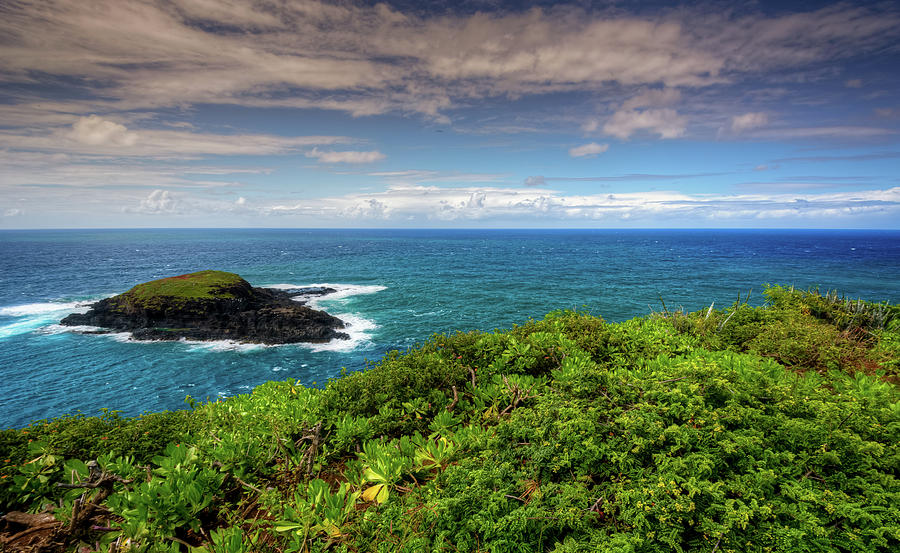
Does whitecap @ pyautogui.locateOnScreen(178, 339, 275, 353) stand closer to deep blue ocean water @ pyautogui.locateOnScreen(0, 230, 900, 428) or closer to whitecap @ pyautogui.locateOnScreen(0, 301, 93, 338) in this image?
deep blue ocean water @ pyautogui.locateOnScreen(0, 230, 900, 428)

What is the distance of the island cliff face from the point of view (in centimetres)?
3488

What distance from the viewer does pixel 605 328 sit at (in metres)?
8.85

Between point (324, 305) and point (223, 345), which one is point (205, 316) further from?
point (324, 305)

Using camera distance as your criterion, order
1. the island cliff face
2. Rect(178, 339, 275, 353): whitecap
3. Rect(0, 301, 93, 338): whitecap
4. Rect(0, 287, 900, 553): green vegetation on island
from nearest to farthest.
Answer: Rect(0, 287, 900, 553): green vegetation on island, Rect(178, 339, 275, 353): whitecap, the island cliff face, Rect(0, 301, 93, 338): whitecap

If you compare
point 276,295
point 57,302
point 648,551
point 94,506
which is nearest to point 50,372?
point 276,295

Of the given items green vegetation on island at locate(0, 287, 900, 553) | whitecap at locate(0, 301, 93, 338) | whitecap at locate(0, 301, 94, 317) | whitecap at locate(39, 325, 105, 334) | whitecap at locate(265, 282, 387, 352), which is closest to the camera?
green vegetation on island at locate(0, 287, 900, 553)

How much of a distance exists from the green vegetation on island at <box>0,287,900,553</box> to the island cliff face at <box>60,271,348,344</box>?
29.8 meters

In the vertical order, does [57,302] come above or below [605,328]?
below

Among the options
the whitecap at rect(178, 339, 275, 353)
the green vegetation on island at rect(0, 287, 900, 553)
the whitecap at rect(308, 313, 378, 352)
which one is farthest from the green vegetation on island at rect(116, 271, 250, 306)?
the green vegetation on island at rect(0, 287, 900, 553)

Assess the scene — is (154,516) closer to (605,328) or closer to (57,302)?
(605,328)

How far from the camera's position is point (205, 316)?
3794 cm

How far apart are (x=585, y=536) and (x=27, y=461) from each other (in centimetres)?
712

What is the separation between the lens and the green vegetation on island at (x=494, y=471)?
10.2 ft

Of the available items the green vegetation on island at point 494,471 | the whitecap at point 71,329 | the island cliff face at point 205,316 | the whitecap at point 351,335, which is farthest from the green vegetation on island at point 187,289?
the green vegetation on island at point 494,471
